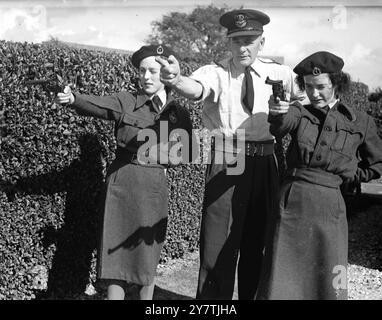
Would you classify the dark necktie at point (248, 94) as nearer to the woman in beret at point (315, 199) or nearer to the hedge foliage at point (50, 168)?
the woman in beret at point (315, 199)

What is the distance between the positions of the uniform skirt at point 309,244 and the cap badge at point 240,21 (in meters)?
1.13

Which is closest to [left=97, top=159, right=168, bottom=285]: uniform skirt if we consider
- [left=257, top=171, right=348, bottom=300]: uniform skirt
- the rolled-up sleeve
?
the rolled-up sleeve

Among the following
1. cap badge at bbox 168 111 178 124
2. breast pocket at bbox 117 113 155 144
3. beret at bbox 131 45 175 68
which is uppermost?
beret at bbox 131 45 175 68

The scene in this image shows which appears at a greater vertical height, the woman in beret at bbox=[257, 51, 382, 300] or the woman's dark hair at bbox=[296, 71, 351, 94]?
the woman's dark hair at bbox=[296, 71, 351, 94]

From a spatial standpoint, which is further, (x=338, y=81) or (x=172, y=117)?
(x=172, y=117)

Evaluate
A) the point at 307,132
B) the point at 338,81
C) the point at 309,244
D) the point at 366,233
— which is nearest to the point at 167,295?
the point at 309,244

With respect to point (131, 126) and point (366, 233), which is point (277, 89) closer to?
point (131, 126)

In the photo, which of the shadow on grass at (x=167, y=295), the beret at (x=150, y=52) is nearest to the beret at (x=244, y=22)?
the beret at (x=150, y=52)

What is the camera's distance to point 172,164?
3.99 metres

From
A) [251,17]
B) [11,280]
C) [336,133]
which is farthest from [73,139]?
[336,133]

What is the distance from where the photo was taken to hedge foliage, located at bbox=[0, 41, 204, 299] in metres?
4.11

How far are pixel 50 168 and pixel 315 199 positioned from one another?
6.95ft

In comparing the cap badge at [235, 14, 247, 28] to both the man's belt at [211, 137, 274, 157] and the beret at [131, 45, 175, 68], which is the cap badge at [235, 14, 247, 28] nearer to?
the beret at [131, 45, 175, 68]

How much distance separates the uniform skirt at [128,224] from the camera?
381 centimetres
